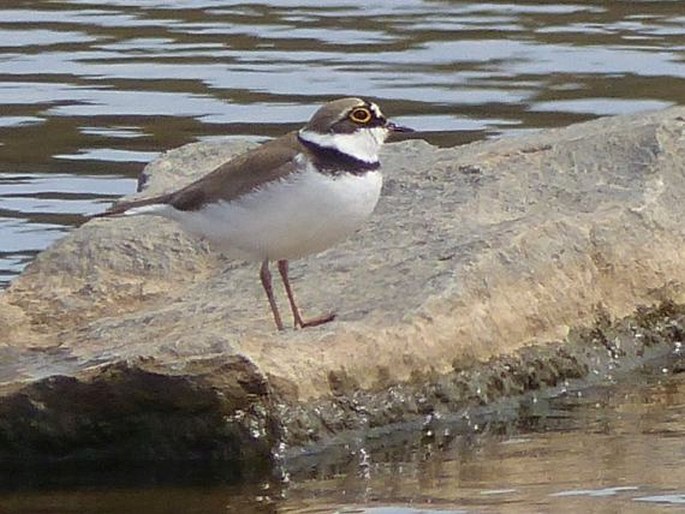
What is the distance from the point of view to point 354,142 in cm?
770

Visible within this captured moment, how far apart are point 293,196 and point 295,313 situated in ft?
1.64

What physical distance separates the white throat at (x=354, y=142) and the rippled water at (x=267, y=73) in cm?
338

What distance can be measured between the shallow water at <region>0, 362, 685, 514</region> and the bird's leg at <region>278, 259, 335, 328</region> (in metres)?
0.54

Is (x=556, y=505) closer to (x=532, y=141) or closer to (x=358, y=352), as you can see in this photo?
(x=358, y=352)

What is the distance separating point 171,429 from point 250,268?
5.37 ft

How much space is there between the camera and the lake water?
22.7ft

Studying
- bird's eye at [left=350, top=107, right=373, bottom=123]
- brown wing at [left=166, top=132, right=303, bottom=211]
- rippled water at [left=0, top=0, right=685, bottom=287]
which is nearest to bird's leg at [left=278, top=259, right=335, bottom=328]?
brown wing at [left=166, top=132, right=303, bottom=211]

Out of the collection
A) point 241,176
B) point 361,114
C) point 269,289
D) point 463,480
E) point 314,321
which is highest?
point 361,114

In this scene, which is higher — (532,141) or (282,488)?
(532,141)

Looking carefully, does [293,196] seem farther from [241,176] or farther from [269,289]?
[269,289]

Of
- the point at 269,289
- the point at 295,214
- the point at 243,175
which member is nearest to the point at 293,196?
the point at 295,214

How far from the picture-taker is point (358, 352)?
7.41 m

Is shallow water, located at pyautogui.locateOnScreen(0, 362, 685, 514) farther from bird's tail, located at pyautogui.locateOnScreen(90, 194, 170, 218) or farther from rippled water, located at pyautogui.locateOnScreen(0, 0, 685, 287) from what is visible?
rippled water, located at pyautogui.locateOnScreen(0, 0, 685, 287)

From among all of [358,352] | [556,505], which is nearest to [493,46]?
[358,352]
